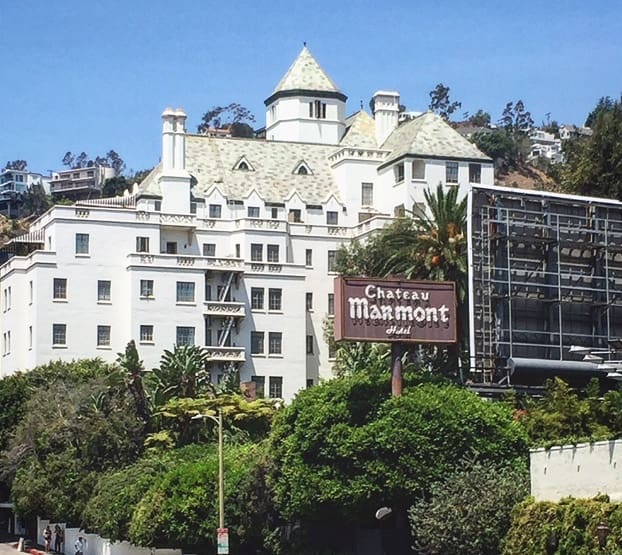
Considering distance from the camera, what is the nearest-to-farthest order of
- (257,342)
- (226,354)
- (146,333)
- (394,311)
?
(394,311) < (146,333) < (226,354) < (257,342)

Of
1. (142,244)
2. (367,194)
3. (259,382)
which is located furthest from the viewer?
(367,194)

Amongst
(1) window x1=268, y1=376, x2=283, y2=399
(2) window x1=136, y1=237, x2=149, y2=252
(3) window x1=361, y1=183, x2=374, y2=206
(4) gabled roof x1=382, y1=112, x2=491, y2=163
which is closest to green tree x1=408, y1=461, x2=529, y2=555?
(1) window x1=268, y1=376, x2=283, y2=399

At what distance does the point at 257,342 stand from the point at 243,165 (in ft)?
58.3

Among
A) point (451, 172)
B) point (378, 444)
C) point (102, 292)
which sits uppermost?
point (451, 172)

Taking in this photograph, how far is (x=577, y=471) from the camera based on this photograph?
50.4 m

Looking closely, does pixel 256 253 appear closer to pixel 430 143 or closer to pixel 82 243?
pixel 82 243

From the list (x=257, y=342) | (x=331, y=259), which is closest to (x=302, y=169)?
(x=331, y=259)

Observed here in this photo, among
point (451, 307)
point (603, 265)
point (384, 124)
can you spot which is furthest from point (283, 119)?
point (451, 307)

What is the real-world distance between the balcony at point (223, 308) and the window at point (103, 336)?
681 centimetres

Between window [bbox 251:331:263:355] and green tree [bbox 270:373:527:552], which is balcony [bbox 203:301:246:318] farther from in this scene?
green tree [bbox 270:373:527:552]

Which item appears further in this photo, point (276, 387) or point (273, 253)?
point (273, 253)

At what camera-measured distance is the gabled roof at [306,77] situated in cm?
12875

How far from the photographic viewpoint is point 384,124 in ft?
407

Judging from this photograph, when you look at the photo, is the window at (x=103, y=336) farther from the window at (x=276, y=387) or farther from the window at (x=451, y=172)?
the window at (x=451, y=172)
